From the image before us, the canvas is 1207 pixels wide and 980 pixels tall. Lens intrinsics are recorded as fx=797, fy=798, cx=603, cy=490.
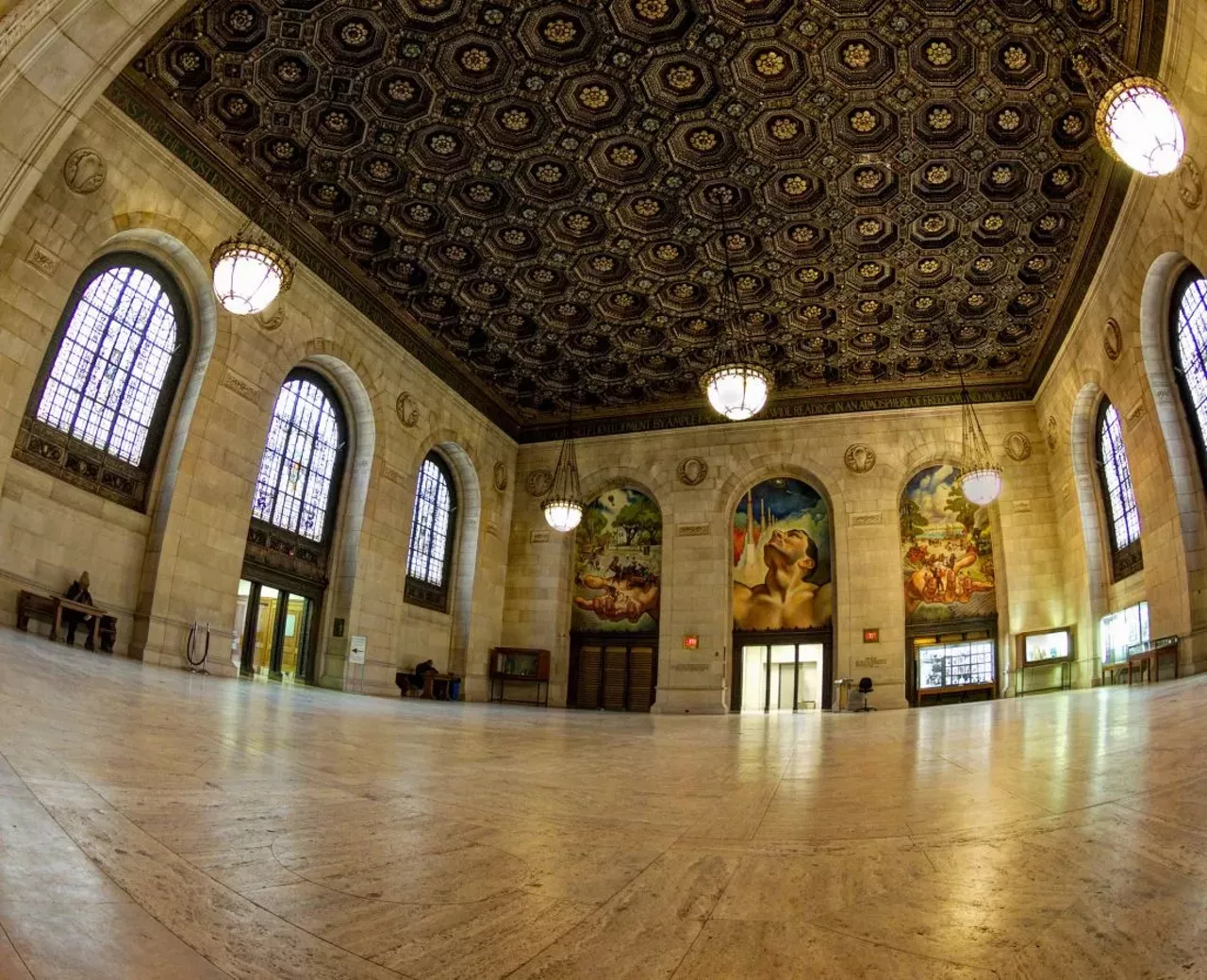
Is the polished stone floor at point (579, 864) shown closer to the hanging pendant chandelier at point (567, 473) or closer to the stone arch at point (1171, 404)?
the stone arch at point (1171, 404)

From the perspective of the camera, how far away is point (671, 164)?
11555 millimetres

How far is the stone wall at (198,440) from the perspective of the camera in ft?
30.2

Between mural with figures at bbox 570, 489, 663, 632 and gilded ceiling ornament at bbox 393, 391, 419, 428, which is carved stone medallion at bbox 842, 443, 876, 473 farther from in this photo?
gilded ceiling ornament at bbox 393, 391, 419, 428

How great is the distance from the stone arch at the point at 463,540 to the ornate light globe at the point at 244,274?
737 centimetres

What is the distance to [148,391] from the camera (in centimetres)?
1114

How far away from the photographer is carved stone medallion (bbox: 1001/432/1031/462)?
52.5 feet

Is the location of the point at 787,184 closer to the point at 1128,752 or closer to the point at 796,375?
the point at 796,375

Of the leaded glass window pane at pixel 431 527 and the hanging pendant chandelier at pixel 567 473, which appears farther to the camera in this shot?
the hanging pendant chandelier at pixel 567 473

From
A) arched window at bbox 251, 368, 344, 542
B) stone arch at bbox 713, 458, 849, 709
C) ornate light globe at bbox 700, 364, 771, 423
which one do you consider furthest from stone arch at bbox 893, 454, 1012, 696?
arched window at bbox 251, 368, 344, 542

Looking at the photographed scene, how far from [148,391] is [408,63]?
569 centimetres

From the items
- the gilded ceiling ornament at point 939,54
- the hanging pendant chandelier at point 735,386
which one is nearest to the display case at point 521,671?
the hanging pendant chandelier at point 735,386

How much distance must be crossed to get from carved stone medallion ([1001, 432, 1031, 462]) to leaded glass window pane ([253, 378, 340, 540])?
13210 millimetres

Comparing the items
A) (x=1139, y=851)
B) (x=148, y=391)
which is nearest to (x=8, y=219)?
→ (x=148, y=391)

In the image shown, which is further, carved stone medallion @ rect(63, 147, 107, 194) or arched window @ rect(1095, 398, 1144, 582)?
arched window @ rect(1095, 398, 1144, 582)
